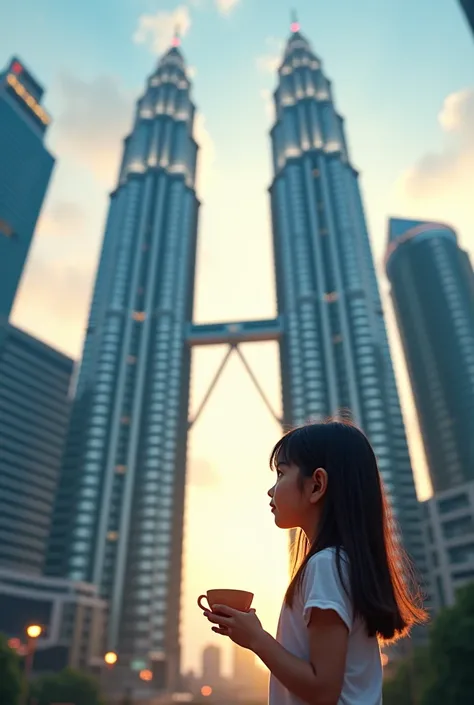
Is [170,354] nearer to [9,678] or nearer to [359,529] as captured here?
[9,678]

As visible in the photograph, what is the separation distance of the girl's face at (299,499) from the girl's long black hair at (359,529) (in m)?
0.04

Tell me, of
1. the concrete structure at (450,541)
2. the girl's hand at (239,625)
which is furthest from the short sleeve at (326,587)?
the concrete structure at (450,541)

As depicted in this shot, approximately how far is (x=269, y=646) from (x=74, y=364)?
134187 mm

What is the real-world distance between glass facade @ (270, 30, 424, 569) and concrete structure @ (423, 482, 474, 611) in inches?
585

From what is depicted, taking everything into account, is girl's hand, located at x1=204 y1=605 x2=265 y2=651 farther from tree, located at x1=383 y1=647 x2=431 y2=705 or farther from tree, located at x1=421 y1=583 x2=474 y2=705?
tree, located at x1=383 y1=647 x2=431 y2=705

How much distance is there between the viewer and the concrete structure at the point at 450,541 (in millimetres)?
63750

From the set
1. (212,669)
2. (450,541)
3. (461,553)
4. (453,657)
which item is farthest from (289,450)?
(212,669)

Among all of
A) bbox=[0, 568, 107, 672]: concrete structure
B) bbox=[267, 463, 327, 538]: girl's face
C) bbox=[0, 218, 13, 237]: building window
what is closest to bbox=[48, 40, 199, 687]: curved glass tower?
bbox=[0, 568, 107, 672]: concrete structure

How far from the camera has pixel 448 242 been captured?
13425 centimetres

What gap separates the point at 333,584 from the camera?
74.8 inches

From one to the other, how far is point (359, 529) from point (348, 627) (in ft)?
1.46

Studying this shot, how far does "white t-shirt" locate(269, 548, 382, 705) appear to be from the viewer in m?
1.86

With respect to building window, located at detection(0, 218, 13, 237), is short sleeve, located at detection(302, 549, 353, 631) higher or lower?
lower

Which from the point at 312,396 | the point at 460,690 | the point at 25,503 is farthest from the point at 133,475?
the point at 460,690
